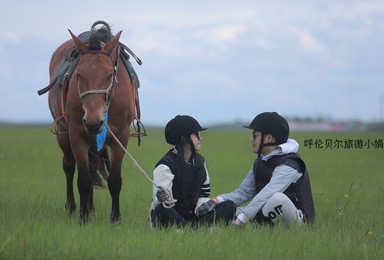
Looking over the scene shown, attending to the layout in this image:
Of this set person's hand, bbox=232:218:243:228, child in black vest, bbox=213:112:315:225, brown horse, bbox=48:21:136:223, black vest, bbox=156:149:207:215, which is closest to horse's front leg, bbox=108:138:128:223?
brown horse, bbox=48:21:136:223

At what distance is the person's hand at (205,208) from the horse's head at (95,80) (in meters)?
1.42

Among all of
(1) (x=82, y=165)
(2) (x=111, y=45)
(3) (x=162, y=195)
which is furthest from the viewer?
(1) (x=82, y=165)

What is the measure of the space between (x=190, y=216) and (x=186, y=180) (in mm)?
494

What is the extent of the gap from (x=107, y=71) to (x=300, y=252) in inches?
112

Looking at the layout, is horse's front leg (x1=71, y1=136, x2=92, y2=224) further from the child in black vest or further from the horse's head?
the child in black vest

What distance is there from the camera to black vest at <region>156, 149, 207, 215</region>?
556 cm

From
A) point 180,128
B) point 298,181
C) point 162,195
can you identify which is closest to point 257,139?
point 298,181

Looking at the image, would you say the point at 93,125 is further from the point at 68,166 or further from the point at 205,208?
the point at 68,166

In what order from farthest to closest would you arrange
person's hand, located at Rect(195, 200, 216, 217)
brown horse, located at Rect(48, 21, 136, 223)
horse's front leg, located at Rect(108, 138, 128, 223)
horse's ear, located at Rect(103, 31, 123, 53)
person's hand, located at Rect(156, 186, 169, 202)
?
horse's front leg, located at Rect(108, 138, 128, 223), horse's ear, located at Rect(103, 31, 123, 53), person's hand, located at Rect(195, 200, 216, 217), brown horse, located at Rect(48, 21, 136, 223), person's hand, located at Rect(156, 186, 169, 202)

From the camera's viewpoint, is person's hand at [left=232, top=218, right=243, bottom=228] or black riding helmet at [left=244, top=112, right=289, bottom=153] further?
black riding helmet at [left=244, top=112, right=289, bottom=153]

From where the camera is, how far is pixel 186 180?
18.5 ft

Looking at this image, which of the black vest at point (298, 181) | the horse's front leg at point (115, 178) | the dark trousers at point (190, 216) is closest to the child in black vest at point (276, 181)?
the black vest at point (298, 181)

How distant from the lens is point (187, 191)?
5.71 meters

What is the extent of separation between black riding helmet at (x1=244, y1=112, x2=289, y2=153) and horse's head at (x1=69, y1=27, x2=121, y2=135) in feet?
5.70
